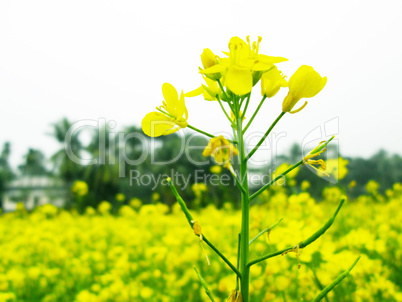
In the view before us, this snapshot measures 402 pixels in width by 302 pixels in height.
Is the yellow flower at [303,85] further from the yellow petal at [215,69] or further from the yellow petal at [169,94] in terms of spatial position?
the yellow petal at [169,94]

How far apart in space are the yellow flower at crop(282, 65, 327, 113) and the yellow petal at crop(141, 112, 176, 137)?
31 centimetres

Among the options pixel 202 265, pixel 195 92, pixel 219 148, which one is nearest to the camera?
pixel 219 148

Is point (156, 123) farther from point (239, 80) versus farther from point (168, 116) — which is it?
point (239, 80)

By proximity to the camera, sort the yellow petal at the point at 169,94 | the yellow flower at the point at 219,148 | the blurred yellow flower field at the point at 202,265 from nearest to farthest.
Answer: the yellow flower at the point at 219,148 < the yellow petal at the point at 169,94 < the blurred yellow flower field at the point at 202,265

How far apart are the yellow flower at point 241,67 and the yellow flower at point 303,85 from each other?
0.06 meters

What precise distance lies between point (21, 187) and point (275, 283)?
167 ft

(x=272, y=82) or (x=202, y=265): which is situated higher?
(x=272, y=82)

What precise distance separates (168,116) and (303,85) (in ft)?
1.18

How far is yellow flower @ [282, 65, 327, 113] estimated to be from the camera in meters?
0.78

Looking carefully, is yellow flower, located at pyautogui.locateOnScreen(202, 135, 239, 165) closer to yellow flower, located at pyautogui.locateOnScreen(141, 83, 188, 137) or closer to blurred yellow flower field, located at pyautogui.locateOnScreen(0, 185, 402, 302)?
yellow flower, located at pyautogui.locateOnScreen(141, 83, 188, 137)

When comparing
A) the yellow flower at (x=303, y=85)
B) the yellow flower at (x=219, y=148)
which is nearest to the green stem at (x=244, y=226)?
the yellow flower at (x=219, y=148)

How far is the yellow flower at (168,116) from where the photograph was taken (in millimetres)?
857

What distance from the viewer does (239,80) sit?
75cm

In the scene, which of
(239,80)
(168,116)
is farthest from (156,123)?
(239,80)
